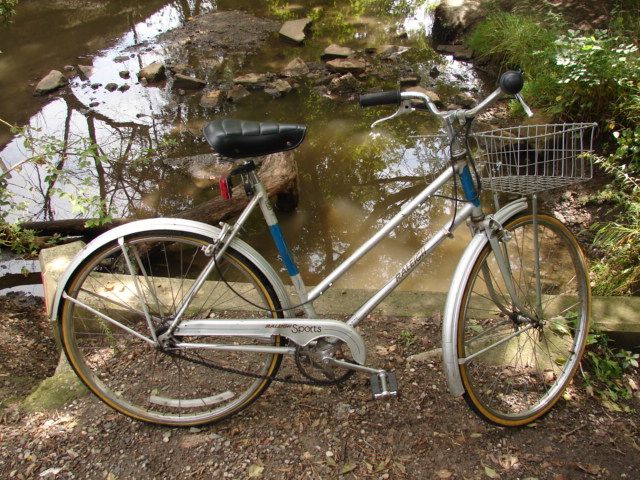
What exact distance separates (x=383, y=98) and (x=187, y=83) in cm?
551

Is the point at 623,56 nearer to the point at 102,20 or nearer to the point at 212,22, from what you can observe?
the point at 212,22

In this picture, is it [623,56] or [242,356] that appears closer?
[242,356]

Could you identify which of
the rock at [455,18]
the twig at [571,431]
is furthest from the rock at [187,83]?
the twig at [571,431]

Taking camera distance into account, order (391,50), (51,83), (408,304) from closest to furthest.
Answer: (408,304) → (51,83) → (391,50)

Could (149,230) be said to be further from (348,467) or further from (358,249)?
(348,467)

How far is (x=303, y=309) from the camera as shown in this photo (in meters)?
2.21

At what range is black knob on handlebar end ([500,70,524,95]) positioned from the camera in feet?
5.22

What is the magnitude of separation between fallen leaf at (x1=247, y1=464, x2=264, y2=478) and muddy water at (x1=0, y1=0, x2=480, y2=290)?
65.1 inches

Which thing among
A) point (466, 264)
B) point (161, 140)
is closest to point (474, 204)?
point (466, 264)

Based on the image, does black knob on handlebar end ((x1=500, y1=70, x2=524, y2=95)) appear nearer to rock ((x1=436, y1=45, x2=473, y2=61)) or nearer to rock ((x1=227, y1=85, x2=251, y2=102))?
rock ((x1=227, y1=85, x2=251, y2=102))

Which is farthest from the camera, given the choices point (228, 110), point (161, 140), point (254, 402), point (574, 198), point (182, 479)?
point (228, 110)

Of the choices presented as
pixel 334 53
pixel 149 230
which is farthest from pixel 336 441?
pixel 334 53

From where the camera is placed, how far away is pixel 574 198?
14.3 ft

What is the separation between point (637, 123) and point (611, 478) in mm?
3017
